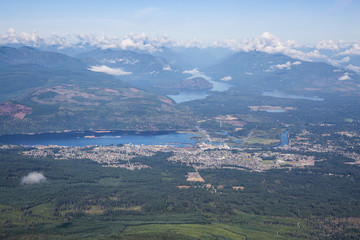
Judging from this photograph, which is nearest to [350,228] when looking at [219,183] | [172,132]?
[219,183]

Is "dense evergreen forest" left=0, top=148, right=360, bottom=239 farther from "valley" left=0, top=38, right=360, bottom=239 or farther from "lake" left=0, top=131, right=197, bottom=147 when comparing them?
"lake" left=0, top=131, right=197, bottom=147

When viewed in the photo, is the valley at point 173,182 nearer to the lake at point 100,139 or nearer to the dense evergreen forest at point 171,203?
→ the dense evergreen forest at point 171,203

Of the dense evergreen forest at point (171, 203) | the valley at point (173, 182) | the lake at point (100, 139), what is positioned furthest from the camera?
the lake at point (100, 139)

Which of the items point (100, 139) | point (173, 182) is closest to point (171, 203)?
point (173, 182)

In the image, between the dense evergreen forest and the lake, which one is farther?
the lake

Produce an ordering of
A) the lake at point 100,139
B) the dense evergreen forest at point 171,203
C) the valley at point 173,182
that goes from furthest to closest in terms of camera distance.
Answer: the lake at point 100,139
the valley at point 173,182
the dense evergreen forest at point 171,203

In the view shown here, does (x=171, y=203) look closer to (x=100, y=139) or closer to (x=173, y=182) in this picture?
(x=173, y=182)

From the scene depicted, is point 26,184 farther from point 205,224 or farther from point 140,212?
point 205,224

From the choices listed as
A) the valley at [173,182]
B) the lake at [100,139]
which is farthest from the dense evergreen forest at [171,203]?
the lake at [100,139]

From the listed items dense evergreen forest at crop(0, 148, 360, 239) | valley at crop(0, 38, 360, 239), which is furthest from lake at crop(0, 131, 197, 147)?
dense evergreen forest at crop(0, 148, 360, 239)
